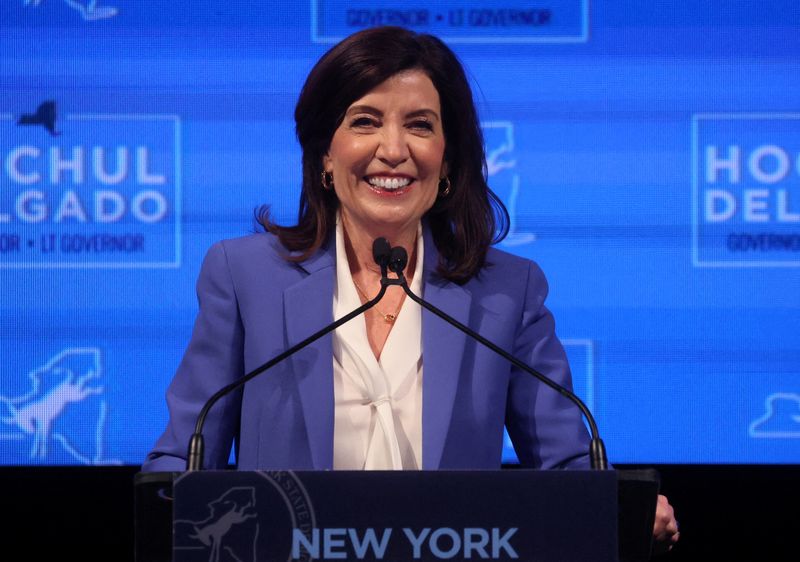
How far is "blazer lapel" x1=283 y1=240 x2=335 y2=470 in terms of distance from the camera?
6.01 feet

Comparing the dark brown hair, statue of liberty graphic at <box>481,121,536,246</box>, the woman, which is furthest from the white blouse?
statue of liberty graphic at <box>481,121,536,246</box>

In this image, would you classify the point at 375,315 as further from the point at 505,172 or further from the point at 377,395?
the point at 505,172

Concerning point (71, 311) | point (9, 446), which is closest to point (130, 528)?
point (9, 446)

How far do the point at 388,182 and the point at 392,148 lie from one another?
6 centimetres

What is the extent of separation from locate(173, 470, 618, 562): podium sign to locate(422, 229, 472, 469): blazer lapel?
0.52 meters

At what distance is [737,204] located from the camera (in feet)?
10.4

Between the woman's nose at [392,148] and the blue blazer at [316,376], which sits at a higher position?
the woman's nose at [392,148]

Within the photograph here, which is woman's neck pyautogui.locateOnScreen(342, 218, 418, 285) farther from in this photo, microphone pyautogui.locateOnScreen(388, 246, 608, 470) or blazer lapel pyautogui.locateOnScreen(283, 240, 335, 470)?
microphone pyautogui.locateOnScreen(388, 246, 608, 470)

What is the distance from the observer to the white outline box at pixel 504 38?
316 cm

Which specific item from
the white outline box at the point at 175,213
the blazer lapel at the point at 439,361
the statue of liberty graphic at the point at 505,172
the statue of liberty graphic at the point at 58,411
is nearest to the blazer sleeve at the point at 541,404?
the blazer lapel at the point at 439,361

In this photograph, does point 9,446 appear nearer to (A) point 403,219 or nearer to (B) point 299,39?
(B) point 299,39

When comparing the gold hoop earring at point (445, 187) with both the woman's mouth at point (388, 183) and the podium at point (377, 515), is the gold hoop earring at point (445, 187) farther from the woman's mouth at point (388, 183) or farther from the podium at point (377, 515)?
the podium at point (377, 515)

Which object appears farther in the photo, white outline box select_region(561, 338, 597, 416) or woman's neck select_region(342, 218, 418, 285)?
white outline box select_region(561, 338, 597, 416)

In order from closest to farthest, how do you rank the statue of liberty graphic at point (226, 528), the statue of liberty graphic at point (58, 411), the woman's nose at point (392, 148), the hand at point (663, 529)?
the statue of liberty graphic at point (226, 528) → the hand at point (663, 529) → the woman's nose at point (392, 148) → the statue of liberty graphic at point (58, 411)
